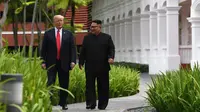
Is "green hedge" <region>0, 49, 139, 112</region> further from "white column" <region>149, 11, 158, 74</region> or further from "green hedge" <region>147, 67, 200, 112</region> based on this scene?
"white column" <region>149, 11, 158, 74</region>

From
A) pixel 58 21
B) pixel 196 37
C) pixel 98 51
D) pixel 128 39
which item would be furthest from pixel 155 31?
pixel 58 21

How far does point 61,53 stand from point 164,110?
2.39 meters

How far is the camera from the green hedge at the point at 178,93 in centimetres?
1013

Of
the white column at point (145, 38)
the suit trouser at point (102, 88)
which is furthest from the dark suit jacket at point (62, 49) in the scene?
the white column at point (145, 38)

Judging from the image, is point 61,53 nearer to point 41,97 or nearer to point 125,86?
point 41,97

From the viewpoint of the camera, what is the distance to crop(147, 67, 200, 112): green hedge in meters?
10.1

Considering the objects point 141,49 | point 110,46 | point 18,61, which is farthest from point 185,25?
point 18,61

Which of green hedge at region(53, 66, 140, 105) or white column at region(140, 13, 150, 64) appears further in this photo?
white column at region(140, 13, 150, 64)

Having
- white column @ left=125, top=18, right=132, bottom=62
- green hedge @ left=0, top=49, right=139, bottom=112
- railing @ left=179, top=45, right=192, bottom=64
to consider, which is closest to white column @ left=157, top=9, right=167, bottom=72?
railing @ left=179, top=45, right=192, bottom=64

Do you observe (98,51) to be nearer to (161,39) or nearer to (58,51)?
(58,51)

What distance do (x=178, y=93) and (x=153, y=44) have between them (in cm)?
2743

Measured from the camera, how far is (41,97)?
7953 millimetres

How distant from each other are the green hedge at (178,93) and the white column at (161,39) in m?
22.3

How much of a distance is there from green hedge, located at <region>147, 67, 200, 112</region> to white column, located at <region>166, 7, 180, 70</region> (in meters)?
20.8
